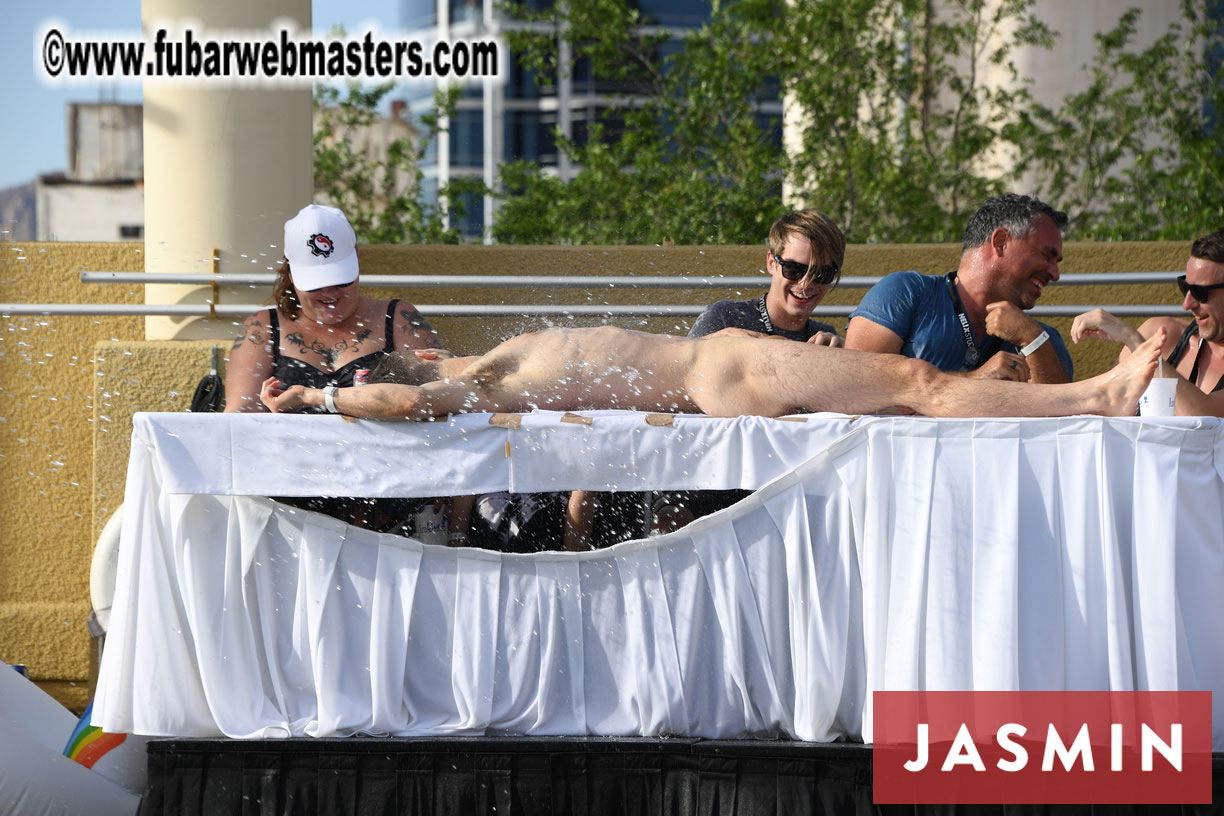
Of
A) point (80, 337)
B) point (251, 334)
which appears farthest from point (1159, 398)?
point (80, 337)

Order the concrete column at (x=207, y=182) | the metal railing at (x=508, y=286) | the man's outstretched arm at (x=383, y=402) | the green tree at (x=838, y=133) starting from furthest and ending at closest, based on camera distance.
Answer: the green tree at (x=838, y=133) → the concrete column at (x=207, y=182) → the metal railing at (x=508, y=286) → the man's outstretched arm at (x=383, y=402)

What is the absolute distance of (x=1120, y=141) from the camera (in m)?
8.38

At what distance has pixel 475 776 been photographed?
288cm

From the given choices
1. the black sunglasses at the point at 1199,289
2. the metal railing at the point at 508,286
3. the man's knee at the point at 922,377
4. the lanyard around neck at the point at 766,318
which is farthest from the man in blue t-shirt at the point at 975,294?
the metal railing at the point at 508,286

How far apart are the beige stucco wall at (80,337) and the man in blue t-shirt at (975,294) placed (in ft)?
4.34

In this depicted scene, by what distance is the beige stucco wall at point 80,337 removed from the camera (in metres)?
5.00

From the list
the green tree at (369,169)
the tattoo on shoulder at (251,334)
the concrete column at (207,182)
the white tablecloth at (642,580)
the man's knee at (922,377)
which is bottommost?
the white tablecloth at (642,580)

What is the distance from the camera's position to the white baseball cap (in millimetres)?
3684

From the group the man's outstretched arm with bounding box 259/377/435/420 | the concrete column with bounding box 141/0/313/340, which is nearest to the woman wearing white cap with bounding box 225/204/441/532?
the man's outstretched arm with bounding box 259/377/435/420

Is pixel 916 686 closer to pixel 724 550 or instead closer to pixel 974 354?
pixel 724 550

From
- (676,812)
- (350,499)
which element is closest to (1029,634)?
(676,812)

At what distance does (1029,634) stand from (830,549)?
0.46 m

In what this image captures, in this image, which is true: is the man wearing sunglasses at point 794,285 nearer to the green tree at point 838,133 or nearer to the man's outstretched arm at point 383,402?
the man's outstretched arm at point 383,402

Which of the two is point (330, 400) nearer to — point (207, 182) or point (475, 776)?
point (475, 776)
